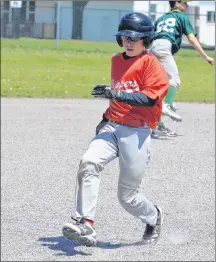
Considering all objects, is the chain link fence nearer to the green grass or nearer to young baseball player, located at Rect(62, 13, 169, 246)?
the green grass

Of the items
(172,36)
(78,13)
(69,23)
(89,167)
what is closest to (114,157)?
(89,167)

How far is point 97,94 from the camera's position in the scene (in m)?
4.88

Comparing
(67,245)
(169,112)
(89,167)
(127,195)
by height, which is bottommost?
(169,112)

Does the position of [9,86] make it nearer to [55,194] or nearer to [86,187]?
[55,194]

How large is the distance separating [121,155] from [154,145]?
552 cm

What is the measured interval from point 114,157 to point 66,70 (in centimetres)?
1653

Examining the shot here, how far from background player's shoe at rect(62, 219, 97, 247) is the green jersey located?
4441 mm

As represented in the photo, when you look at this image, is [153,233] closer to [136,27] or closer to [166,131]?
[136,27]

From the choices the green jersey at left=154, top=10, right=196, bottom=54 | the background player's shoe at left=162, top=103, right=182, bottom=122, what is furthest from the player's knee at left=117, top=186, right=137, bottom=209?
the background player's shoe at left=162, top=103, right=182, bottom=122

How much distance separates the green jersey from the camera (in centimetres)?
971

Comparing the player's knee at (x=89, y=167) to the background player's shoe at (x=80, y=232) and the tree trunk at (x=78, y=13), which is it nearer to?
the background player's shoe at (x=80, y=232)

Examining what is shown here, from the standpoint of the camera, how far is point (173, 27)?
1002 centimetres

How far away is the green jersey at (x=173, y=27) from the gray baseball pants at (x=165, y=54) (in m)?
0.06

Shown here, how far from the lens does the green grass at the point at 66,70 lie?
17422mm
